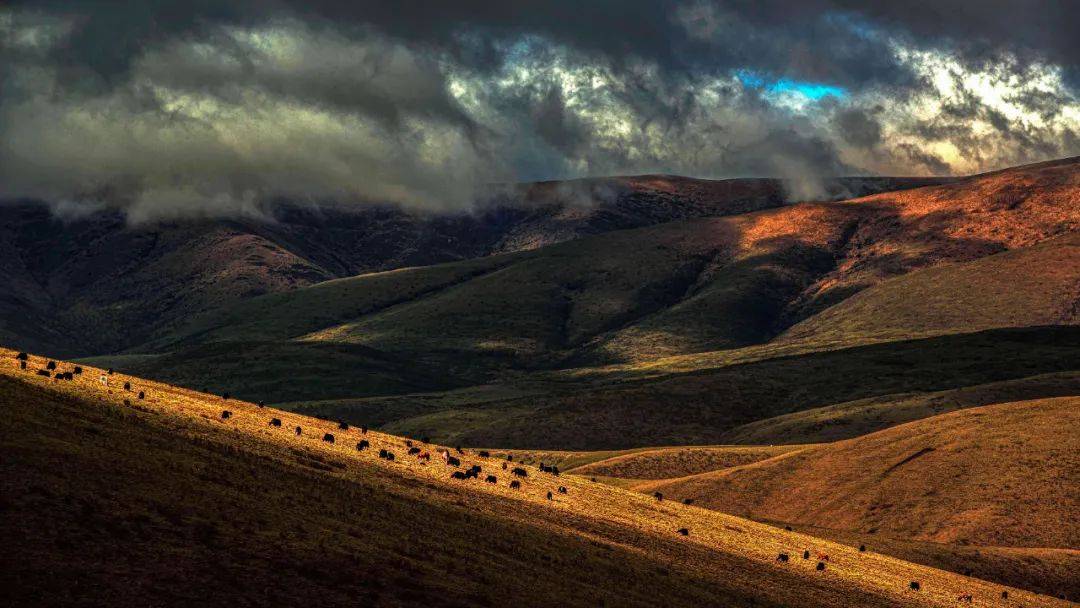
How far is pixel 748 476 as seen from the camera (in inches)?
5359

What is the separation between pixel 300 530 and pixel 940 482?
9296cm

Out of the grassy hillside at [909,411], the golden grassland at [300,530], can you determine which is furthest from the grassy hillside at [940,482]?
the grassy hillside at [909,411]

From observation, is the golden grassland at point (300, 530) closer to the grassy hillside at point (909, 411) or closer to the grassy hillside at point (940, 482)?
the grassy hillside at point (940, 482)

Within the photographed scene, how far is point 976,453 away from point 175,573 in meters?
106

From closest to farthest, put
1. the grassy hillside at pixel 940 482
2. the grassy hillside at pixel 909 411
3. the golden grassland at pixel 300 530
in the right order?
the golden grassland at pixel 300 530, the grassy hillside at pixel 940 482, the grassy hillside at pixel 909 411

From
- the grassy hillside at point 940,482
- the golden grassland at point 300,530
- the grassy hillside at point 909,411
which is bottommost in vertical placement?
the golden grassland at point 300,530

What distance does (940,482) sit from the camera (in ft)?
386

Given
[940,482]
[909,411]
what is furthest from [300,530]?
[909,411]

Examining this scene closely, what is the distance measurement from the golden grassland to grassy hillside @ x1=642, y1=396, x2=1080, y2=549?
35.2 metres

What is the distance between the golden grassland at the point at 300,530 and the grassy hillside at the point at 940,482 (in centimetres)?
3517

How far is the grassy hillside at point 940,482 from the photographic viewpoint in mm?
105750

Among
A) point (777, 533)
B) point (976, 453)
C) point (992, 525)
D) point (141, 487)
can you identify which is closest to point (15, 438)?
point (141, 487)

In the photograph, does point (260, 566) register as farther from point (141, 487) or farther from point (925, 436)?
point (925, 436)

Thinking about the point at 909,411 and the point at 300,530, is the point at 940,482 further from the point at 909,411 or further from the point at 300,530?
the point at 300,530
